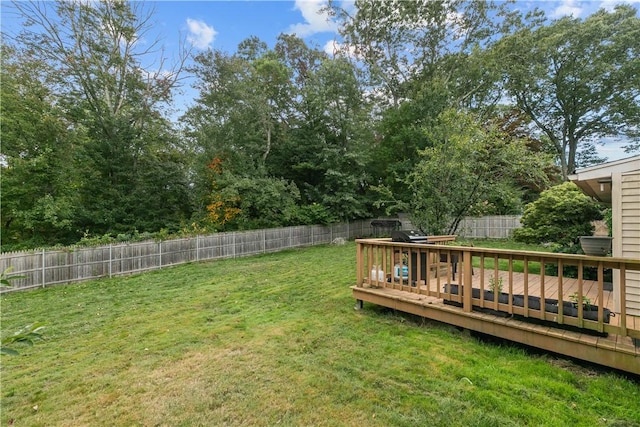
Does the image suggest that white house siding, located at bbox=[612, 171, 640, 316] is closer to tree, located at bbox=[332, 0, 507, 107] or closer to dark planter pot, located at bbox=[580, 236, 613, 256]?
dark planter pot, located at bbox=[580, 236, 613, 256]

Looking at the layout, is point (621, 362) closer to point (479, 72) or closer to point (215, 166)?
point (215, 166)

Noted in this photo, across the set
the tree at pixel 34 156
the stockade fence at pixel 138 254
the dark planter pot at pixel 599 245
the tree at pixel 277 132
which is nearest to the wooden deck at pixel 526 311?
the dark planter pot at pixel 599 245

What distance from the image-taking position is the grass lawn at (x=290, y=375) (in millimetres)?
2324

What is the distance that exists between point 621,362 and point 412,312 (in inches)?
81.5

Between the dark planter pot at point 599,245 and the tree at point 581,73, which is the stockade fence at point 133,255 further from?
the tree at point 581,73

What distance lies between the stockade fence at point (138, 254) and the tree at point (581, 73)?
10.1 meters

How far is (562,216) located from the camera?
7.32 meters

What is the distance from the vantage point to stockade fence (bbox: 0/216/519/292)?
291 inches

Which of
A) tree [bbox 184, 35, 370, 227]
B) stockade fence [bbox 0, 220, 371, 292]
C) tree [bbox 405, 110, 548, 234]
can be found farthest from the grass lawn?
tree [bbox 184, 35, 370, 227]

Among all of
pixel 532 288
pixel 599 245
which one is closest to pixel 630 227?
pixel 599 245

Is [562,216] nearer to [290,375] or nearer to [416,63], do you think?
[290,375]

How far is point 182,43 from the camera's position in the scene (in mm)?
14867

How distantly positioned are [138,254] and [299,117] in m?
11.7

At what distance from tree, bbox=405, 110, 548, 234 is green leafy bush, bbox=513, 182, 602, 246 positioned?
0.67 metres
